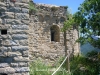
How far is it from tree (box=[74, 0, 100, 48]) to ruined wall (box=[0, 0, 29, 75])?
4311 mm

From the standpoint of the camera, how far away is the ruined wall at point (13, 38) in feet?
18.2

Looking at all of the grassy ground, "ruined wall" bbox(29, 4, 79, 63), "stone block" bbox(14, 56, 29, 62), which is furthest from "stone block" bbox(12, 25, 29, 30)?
"ruined wall" bbox(29, 4, 79, 63)

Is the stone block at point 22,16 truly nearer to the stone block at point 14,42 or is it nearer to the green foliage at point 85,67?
the stone block at point 14,42

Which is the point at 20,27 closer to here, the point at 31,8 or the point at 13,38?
the point at 13,38

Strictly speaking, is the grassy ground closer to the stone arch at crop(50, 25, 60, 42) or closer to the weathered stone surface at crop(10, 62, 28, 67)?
the weathered stone surface at crop(10, 62, 28, 67)

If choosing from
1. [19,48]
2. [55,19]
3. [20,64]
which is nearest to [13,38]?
[19,48]

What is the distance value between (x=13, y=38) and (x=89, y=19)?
489cm

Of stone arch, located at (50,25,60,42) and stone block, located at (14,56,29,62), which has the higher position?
stone arch, located at (50,25,60,42)

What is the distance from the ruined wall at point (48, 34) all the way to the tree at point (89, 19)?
3240 mm

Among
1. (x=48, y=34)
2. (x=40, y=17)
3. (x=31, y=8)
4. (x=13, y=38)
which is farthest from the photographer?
(x=48, y=34)

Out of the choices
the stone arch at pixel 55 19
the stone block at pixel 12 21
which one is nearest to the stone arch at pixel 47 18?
the stone arch at pixel 55 19

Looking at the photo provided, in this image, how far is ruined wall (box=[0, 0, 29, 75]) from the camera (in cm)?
554

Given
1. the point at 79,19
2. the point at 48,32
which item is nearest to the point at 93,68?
the point at 79,19

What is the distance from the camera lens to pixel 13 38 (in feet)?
18.4
